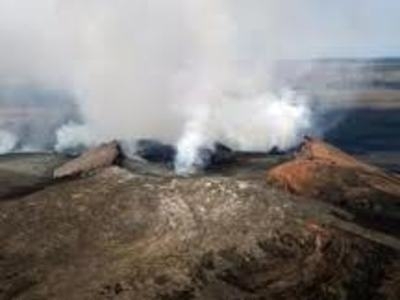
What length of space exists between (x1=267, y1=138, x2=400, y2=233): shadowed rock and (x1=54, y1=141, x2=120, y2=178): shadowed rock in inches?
461

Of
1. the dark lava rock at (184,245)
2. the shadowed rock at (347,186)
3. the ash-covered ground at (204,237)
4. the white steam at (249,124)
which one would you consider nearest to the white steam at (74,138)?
the white steam at (249,124)

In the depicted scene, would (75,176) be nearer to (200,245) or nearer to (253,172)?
(253,172)

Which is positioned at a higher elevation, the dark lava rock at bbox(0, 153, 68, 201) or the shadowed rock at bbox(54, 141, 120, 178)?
the shadowed rock at bbox(54, 141, 120, 178)

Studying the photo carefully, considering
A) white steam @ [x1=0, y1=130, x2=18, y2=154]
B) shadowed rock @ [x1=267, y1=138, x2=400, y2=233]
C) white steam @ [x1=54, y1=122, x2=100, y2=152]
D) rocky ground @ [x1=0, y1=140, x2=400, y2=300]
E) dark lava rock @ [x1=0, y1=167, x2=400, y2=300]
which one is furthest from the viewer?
white steam @ [x1=0, y1=130, x2=18, y2=154]

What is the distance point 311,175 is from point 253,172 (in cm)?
1029

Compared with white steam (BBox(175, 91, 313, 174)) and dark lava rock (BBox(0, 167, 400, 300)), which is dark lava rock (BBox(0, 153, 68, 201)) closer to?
dark lava rock (BBox(0, 167, 400, 300))

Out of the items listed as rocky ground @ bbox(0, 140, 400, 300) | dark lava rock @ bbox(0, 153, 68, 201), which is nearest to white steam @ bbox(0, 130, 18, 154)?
dark lava rock @ bbox(0, 153, 68, 201)

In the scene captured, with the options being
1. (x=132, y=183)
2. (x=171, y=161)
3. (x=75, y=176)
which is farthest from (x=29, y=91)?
(x=132, y=183)

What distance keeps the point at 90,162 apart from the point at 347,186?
17.1m

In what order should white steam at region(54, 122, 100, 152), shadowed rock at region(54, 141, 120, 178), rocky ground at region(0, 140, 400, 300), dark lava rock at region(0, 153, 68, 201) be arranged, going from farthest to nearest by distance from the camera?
white steam at region(54, 122, 100, 152) < shadowed rock at region(54, 141, 120, 178) < dark lava rock at region(0, 153, 68, 201) < rocky ground at region(0, 140, 400, 300)

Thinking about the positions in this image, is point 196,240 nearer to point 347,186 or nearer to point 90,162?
point 347,186

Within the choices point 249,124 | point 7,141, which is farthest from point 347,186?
point 7,141

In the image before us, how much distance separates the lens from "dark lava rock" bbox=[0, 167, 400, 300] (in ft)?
132

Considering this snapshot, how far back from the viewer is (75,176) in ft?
196
